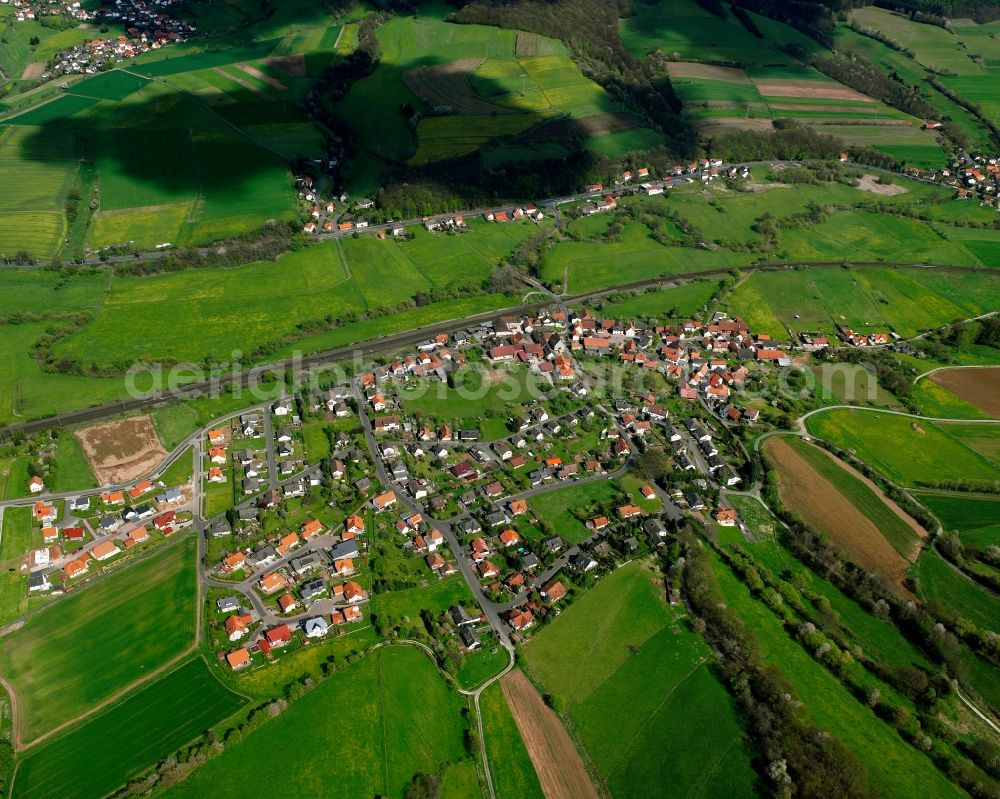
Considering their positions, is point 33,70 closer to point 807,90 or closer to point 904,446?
point 807,90

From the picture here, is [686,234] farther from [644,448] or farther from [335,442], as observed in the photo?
[335,442]

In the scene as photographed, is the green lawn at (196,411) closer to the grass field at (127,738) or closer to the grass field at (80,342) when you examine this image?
the grass field at (80,342)

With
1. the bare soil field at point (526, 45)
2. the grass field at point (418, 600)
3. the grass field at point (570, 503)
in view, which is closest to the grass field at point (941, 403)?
the grass field at point (570, 503)

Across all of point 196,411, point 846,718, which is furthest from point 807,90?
point 846,718

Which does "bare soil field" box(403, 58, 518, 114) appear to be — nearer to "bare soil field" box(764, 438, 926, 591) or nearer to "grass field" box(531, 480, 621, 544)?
"bare soil field" box(764, 438, 926, 591)


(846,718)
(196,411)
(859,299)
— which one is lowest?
(846,718)

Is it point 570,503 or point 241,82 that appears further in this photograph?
point 241,82

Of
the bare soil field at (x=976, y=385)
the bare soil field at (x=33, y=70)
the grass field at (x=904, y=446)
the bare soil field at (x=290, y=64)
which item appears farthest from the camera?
the bare soil field at (x=290, y=64)
